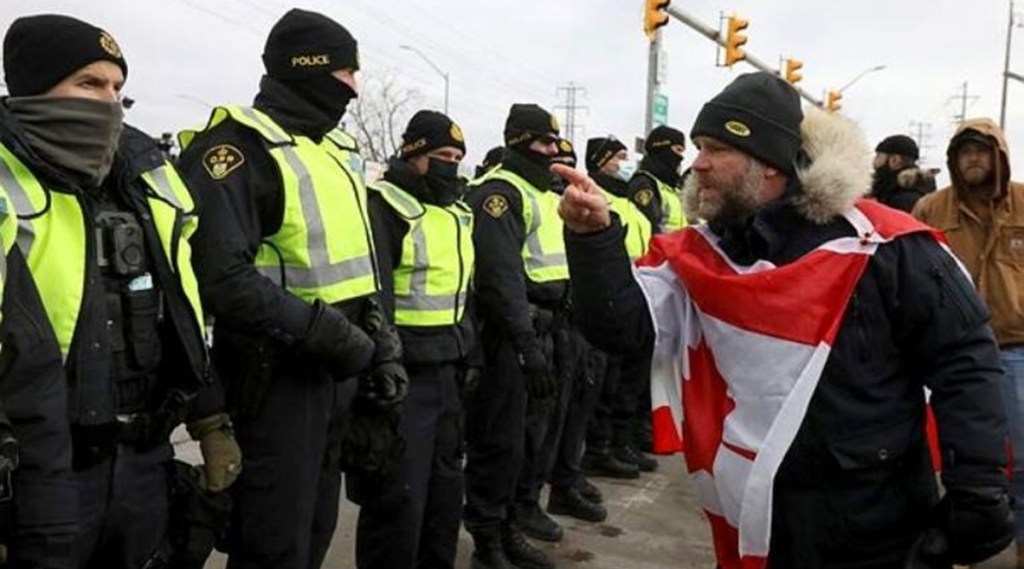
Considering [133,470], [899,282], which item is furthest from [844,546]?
[133,470]

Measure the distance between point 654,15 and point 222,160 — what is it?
1049 cm

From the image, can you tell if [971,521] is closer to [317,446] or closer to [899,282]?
[899,282]

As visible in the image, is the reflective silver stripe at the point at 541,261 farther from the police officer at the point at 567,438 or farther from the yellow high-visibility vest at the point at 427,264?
the yellow high-visibility vest at the point at 427,264

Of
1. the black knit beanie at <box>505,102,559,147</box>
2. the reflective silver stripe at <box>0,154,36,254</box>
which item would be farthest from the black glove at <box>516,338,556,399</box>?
the reflective silver stripe at <box>0,154,36,254</box>

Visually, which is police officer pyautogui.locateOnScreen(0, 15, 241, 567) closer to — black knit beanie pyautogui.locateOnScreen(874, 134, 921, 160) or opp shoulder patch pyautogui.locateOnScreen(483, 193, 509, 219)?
opp shoulder patch pyautogui.locateOnScreen(483, 193, 509, 219)

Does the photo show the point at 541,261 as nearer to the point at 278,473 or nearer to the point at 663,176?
the point at 278,473

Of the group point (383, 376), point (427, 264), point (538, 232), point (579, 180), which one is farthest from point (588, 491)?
point (579, 180)

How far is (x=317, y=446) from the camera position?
2.93 m

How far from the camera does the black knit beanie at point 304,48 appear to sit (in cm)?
309

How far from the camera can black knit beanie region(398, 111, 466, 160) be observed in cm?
386

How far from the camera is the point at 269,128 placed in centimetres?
292

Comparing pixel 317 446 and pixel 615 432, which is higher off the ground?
pixel 317 446

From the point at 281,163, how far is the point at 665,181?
480 cm

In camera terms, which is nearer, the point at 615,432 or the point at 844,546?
the point at 844,546
